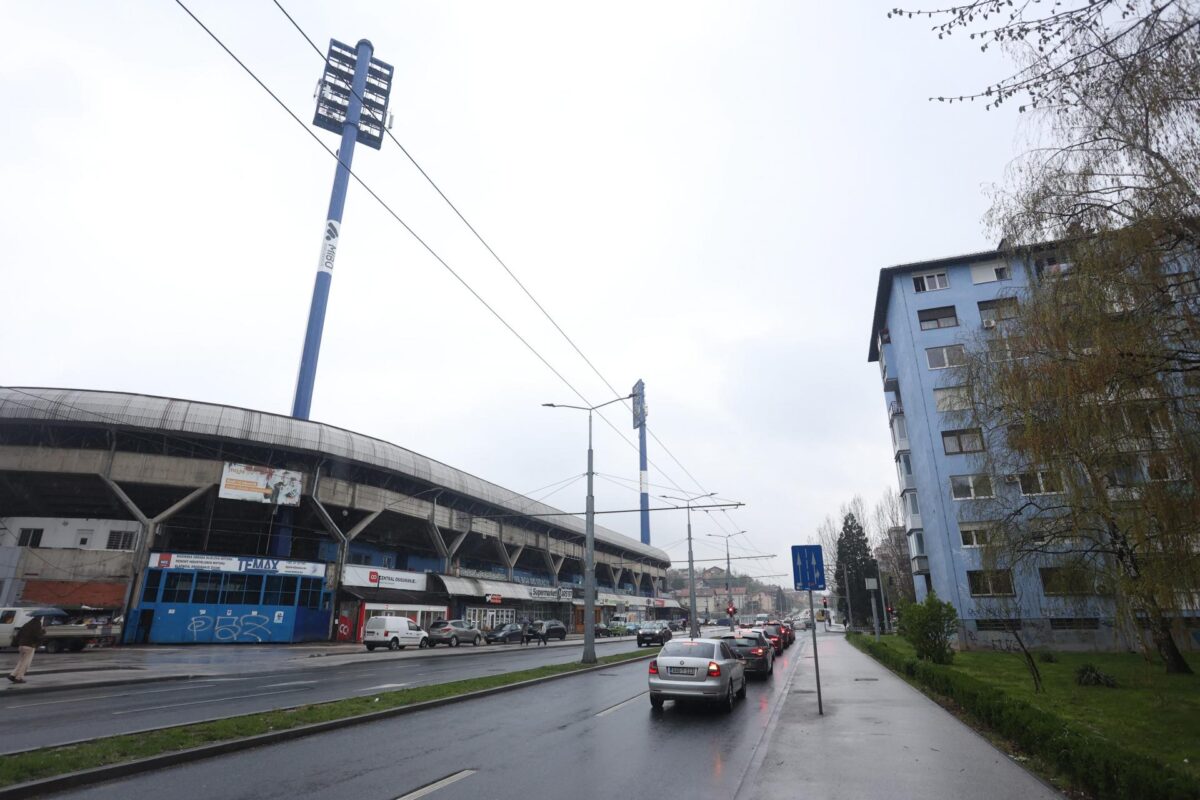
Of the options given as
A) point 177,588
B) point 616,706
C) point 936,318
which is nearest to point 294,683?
point 616,706

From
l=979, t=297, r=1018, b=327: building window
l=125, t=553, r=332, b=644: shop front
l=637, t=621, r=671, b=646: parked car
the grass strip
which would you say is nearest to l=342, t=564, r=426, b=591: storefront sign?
l=125, t=553, r=332, b=644: shop front

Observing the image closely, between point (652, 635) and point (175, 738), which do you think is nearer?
point (175, 738)

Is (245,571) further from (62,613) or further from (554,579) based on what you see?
(554,579)

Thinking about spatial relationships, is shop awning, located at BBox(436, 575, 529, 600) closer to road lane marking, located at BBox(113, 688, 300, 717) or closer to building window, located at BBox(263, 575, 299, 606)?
building window, located at BBox(263, 575, 299, 606)

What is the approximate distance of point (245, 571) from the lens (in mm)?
37219

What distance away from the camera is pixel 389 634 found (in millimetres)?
35219

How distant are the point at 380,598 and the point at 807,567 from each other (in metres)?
37.7

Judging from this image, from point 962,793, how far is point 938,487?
1196 inches

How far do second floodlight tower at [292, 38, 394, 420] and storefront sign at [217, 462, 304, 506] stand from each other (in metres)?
17.4

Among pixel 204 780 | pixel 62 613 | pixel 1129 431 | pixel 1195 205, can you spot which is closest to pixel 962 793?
pixel 1129 431

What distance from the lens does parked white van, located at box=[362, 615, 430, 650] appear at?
114 ft

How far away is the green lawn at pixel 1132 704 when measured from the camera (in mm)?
8438

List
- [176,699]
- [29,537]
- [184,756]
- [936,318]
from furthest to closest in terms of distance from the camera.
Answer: [936,318]
[29,537]
[176,699]
[184,756]

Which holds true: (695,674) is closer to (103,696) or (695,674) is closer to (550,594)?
(103,696)
